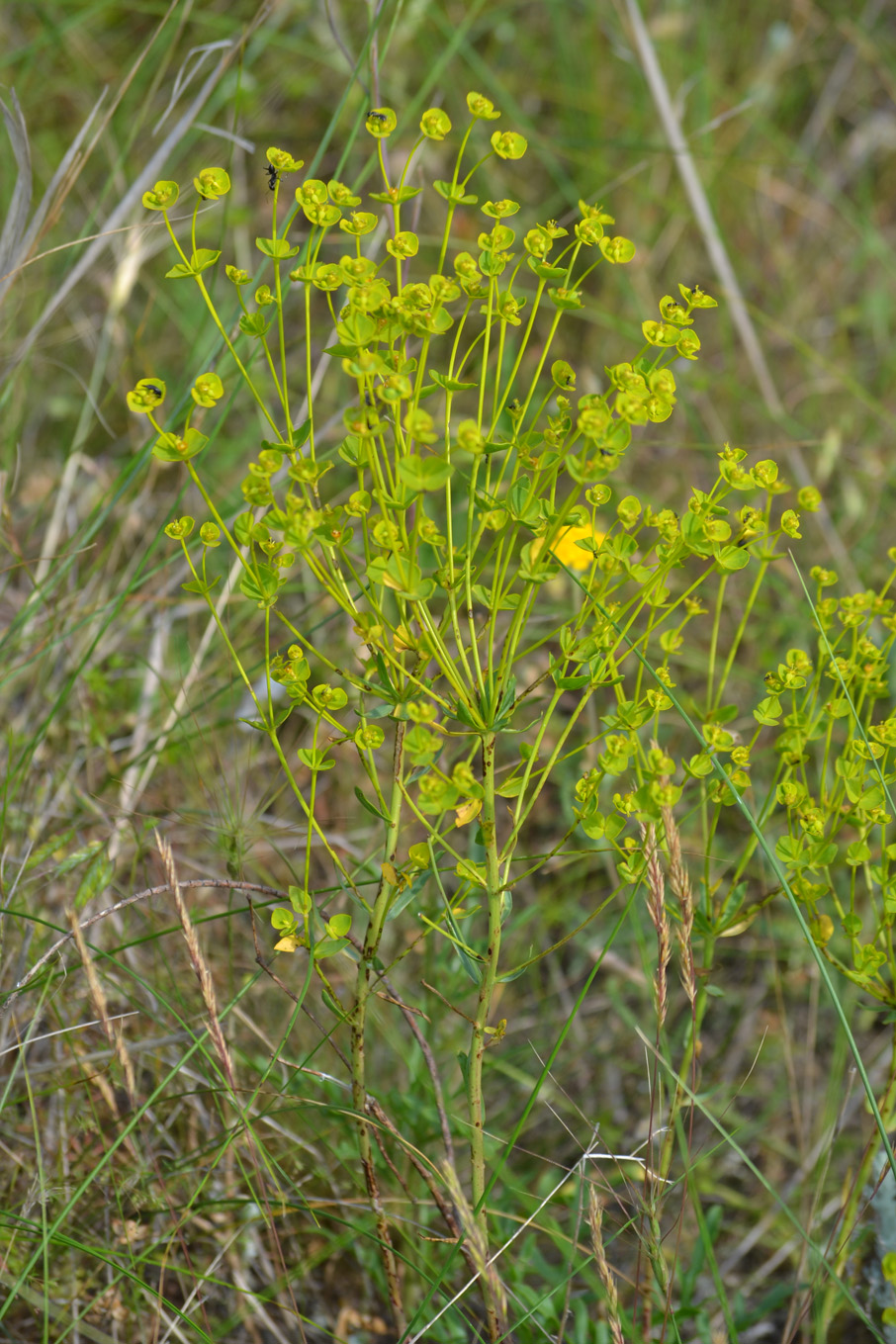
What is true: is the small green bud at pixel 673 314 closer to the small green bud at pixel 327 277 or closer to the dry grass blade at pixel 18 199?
the small green bud at pixel 327 277

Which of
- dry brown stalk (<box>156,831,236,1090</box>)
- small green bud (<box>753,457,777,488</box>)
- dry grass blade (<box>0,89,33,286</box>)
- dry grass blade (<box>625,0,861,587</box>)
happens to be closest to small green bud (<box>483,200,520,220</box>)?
small green bud (<box>753,457,777,488</box>)

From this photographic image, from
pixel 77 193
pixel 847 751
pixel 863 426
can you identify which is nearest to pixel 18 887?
pixel 847 751

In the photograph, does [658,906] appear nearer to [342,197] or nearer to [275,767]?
[342,197]

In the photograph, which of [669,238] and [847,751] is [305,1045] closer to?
[847,751]

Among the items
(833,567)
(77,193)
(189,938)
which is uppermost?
(77,193)

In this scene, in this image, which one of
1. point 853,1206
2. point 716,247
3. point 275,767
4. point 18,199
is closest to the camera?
point 853,1206

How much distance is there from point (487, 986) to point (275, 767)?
1.04 m

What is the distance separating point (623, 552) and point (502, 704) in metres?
0.19

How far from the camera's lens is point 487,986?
3.61 feet

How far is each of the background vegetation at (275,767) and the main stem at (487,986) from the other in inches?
2.1

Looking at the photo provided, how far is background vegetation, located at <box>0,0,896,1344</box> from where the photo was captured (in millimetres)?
1401

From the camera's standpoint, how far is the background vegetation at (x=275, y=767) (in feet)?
4.60

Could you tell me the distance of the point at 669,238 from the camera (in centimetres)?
301

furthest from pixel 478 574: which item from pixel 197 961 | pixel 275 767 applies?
pixel 275 767
